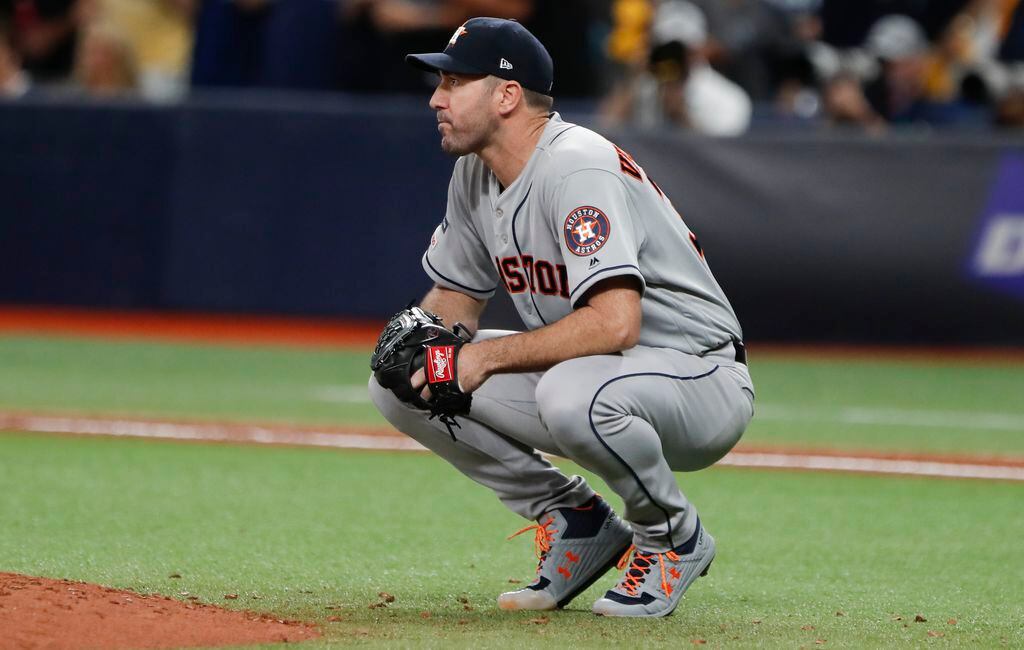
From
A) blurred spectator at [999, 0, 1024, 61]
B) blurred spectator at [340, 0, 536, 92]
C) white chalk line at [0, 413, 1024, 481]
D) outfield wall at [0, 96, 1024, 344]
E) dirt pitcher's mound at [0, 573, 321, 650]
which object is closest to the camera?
dirt pitcher's mound at [0, 573, 321, 650]

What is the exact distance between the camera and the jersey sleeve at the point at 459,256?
4.62 metres

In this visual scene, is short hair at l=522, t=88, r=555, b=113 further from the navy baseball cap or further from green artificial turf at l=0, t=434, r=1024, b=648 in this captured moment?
green artificial turf at l=0, t=434, r=1024, b=648

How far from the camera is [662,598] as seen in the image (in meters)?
4.17

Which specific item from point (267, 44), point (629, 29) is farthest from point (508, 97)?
point (629, 29)

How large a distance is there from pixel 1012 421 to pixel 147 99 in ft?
22.0

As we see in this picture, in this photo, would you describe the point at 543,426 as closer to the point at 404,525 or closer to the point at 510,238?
the point at 510,238

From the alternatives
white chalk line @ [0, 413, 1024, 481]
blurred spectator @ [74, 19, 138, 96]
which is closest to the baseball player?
white chalk line @ [0, 413, 1024, 481]

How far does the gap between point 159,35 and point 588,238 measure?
1063cm

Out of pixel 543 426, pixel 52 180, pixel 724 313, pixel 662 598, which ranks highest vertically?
pixel 724 313

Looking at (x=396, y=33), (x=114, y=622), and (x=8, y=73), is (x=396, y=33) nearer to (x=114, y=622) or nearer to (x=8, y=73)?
(x=8, y=73)

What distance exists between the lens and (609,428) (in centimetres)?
401

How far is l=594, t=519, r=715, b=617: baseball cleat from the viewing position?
4.16 meters

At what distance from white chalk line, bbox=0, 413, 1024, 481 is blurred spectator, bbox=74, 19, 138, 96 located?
4.88m

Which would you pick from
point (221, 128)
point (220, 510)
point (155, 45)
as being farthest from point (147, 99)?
point (220, 510)
